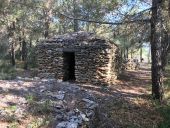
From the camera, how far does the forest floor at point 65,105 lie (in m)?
10.0

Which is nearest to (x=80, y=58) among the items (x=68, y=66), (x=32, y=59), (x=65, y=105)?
(x=68, y=66)

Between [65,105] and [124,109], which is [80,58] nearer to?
[124,109]

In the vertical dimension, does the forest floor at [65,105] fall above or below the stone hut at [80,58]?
below

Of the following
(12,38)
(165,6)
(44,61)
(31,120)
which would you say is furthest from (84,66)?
(12,38)

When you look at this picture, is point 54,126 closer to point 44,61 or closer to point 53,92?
point 53,92

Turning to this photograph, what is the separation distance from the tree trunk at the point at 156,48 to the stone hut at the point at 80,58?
139 inches

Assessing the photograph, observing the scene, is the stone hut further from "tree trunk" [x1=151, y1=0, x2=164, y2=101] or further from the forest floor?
"tree trunk" [x1=151, y1=0, x2=164, y2=101]

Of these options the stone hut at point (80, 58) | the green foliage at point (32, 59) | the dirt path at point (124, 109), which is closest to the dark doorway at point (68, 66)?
the stone hut at point (80, 58)

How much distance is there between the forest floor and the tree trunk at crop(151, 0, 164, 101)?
52 cm

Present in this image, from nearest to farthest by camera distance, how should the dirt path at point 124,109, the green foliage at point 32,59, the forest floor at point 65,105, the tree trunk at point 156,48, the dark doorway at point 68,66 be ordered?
the forest floor at point 65,105 → the dirt path at point 124,109 → the tree trunk at point 156,48 → the dark doorway at point 68,66 → the green foliage at point 32,59

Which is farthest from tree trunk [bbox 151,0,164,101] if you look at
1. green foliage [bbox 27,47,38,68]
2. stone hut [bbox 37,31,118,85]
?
green foliage [bbox 27,47,38,68]

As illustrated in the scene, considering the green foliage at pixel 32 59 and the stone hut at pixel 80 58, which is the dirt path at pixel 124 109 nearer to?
the stone hut at pixel 80 58

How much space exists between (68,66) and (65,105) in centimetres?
769

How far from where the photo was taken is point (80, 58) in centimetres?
1762
